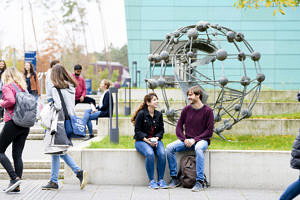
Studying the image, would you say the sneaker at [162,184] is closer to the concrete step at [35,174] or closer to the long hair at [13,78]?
the concrete step at [35,174]

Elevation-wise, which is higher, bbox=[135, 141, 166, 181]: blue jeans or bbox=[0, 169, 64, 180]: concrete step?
bbox=[135, 141, 166, 181]: blue jeans

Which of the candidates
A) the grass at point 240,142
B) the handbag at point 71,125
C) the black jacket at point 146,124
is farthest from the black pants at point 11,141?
the black jacket at point 146,124

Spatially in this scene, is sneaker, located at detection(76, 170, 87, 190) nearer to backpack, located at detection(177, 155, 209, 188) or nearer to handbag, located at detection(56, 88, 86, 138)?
handbag, located at detection(56, 88, 86, 138)

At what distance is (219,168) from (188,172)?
542 millimetres

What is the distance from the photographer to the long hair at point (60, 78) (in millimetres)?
6000

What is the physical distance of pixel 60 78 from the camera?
237 inches

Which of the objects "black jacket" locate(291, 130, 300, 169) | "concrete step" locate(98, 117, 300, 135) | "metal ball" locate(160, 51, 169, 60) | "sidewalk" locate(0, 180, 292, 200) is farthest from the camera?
"concrete step" locate(98, 117, 300, 135)

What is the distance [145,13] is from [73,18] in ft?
40.7

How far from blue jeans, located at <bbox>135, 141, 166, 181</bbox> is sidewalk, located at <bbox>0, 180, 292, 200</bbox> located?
0.91ft

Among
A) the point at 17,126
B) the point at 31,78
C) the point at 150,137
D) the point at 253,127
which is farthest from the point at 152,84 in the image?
the point at 31,78

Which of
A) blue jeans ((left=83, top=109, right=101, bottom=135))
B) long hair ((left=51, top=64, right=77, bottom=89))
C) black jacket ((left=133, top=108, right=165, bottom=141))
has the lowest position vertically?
blue jeans ((left=83, top=109, right=101, bottom=135))

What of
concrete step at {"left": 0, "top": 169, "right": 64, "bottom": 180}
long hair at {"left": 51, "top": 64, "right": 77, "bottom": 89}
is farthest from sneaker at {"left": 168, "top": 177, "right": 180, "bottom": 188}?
long hair at {"left": 51, "top": 64, "right": 77, "bottom": 89}

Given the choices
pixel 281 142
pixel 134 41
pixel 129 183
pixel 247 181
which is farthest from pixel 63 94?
pixel 134 41

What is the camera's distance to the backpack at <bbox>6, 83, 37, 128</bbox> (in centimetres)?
576
